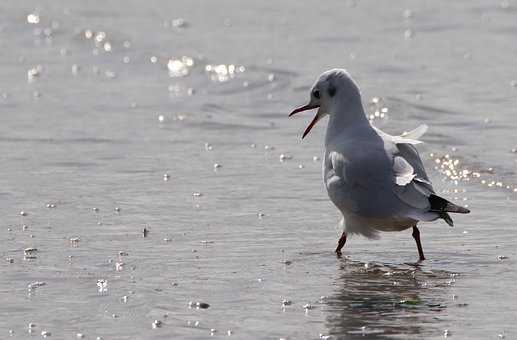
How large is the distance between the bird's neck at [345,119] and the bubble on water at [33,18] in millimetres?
9894

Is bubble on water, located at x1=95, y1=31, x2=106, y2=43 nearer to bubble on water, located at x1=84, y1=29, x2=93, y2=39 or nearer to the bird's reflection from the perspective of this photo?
bubble on water, located at x1=84, y1=29, x2=93, y2=39

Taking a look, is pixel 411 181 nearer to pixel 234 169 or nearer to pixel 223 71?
pixel 234 169

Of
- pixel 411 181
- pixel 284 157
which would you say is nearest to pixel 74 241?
pixel 411 181

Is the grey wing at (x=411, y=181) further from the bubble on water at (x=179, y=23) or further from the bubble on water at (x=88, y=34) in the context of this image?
the bubble on water at (x=179, y=23)

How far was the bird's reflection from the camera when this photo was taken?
6.01 m

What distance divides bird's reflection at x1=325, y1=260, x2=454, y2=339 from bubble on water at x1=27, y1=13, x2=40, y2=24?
10.6 meters

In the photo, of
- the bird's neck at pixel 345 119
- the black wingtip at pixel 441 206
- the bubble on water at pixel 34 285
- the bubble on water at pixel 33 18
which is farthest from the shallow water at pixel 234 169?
the bird's neck at pixel 345 119

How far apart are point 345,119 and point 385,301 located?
1687 mm

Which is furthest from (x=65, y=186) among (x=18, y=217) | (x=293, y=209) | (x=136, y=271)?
(x=136, y=271)

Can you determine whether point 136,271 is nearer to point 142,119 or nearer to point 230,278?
point 230,278

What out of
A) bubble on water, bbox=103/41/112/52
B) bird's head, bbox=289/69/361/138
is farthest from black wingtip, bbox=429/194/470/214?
bubble on water, bbox=103/41/112/52

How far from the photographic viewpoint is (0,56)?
1503 centimetres

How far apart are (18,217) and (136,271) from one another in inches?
60.5

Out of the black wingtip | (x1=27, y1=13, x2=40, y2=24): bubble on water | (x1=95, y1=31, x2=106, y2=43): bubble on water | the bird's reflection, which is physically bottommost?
the bird's reflection
